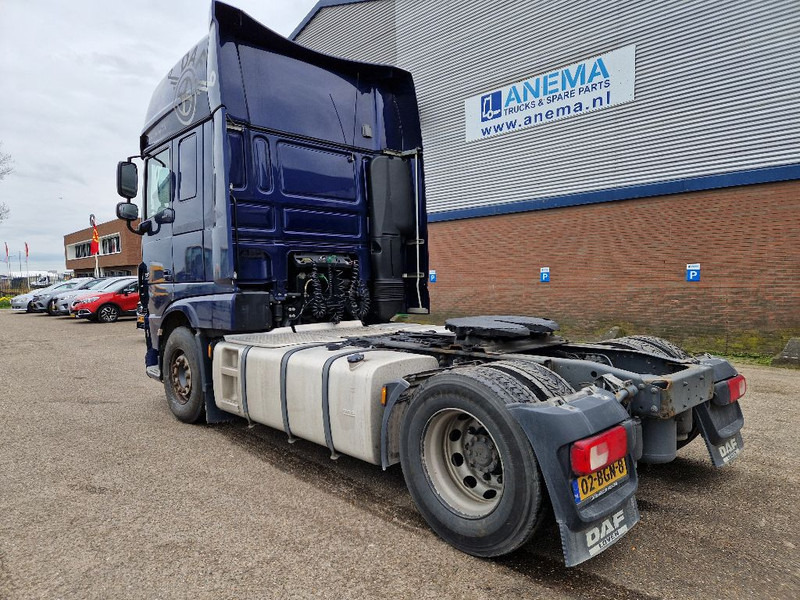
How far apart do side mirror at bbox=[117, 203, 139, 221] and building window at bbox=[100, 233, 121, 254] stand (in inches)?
1691

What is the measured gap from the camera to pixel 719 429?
332 centimetres

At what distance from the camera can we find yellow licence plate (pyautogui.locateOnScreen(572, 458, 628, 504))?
231cm

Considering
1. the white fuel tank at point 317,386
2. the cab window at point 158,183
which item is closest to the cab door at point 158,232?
the cab window at point 158,183

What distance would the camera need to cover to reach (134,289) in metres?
18.1

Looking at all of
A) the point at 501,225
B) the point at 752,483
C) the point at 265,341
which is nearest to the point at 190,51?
the point at 265,341

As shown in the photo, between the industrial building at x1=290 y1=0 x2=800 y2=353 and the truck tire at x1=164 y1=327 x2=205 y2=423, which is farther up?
the industrial building at x1=290 y1=0 x2=800 y2=353

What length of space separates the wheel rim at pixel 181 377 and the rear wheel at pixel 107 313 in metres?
13.9

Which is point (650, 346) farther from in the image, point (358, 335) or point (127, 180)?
point (127, 180)

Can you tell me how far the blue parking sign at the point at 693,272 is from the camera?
33.2ft

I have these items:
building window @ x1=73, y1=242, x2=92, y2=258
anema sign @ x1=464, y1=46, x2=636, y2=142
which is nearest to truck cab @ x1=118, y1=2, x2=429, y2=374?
anema sign @ x1=464, y1=46, x2=636, y2=142

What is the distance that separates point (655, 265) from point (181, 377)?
30.5 ft

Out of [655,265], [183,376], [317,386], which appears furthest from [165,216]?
[655,265]

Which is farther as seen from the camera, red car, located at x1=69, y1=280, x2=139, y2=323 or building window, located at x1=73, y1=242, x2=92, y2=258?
building window, located at x1=73, y1=242, x2=92, y2=258

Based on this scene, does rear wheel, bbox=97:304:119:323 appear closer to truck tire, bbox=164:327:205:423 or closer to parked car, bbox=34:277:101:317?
parked car, bbox=34:277:101:317
